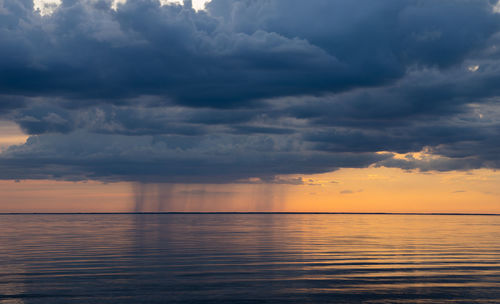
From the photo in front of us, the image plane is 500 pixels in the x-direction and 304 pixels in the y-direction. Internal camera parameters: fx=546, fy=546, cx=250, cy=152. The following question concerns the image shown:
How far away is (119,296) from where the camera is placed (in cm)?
3238

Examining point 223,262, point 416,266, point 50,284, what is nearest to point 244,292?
point 50,284

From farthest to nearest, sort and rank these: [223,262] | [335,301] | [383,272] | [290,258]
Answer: [290,258] < [223,262] < [383,272] < [335,301]

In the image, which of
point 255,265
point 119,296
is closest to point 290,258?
point 255,265

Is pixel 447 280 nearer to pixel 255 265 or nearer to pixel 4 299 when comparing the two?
pixel 255 265

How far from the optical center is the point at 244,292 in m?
33.8

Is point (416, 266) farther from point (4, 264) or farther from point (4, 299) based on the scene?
point (4, 264)

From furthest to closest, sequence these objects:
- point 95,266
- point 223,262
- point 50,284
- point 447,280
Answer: point 223,262 → point 95,266 → point 447,280 → point 50,284

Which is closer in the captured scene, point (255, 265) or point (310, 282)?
point (310, 282)

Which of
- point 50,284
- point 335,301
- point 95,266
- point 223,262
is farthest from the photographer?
point 223,262

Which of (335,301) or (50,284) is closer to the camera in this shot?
(335,301)

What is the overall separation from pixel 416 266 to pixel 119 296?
91.0 feet

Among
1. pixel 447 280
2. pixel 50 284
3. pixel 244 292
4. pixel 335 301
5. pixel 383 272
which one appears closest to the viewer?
pixel 335 301

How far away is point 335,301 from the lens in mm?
31312

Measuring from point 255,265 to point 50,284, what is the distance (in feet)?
60.1
